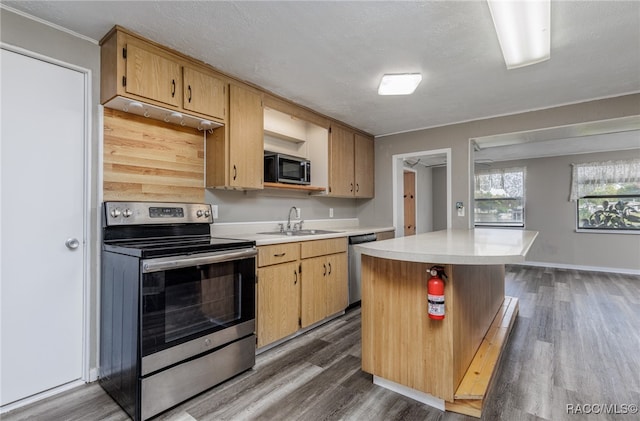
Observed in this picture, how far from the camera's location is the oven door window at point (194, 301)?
1.69m

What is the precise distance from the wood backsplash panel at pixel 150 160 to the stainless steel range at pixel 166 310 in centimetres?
16

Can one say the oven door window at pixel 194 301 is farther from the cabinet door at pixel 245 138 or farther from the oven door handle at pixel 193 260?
the cabinet door at pixel 245 138

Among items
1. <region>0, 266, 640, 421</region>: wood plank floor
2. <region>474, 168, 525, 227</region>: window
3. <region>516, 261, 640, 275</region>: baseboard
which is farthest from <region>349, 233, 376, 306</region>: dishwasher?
<region>474, 168, 525, 227</region>: window

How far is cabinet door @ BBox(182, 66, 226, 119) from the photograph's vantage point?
226 cm

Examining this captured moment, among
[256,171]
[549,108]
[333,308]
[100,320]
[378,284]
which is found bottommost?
[333,308]

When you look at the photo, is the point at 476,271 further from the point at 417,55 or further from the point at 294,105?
the point at 294,105

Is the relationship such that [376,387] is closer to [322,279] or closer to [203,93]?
[322,279]

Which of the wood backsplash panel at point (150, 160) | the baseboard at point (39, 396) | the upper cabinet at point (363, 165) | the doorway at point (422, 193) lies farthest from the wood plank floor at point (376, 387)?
the doorway at point (422, 193)

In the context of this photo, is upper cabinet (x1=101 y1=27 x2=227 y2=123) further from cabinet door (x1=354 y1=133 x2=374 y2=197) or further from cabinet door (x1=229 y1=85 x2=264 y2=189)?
cabinet door (x1=354 y1=133 x2=374 y2=197)

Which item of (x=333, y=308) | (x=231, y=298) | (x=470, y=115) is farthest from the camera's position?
(x=470, y=115)

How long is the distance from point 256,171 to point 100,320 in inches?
61.8

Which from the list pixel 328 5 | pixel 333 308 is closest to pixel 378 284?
pixel 333 308

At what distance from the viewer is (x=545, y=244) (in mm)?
6137

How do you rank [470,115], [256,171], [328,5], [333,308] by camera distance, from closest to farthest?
[328,5] < [256,171] < [333,308] < [470,115]
